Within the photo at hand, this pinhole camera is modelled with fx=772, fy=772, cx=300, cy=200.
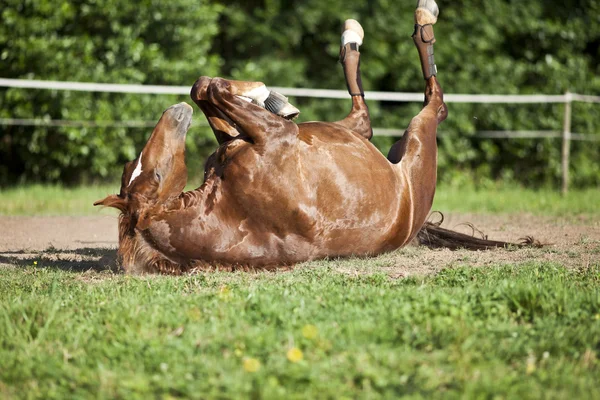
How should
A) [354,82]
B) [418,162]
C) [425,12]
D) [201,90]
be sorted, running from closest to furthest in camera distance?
[201,90] → [418,162] → [354,82] → [425,12]

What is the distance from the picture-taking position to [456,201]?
10.1 m

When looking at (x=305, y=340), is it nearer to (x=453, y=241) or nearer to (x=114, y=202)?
(x=114, y=202)

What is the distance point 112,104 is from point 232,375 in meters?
9.30

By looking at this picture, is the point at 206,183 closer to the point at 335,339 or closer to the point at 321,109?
the point at 335,339

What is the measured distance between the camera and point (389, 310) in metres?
3.30

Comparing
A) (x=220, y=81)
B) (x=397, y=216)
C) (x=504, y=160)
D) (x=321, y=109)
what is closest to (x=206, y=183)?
(x=220, y=81)

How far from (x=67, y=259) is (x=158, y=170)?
1.40 metres

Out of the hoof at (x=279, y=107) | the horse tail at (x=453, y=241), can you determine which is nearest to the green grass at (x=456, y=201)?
the horse tail at (x=453, y=241)

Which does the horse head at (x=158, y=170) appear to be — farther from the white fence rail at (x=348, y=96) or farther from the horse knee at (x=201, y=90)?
the white fence rail at (x=348, y=96)

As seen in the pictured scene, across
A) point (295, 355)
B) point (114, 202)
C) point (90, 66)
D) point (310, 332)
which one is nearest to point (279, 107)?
point (114, 202)

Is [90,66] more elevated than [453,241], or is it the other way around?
[90,66]

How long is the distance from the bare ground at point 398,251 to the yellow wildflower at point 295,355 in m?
1.67

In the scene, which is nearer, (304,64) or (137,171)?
(137,171)

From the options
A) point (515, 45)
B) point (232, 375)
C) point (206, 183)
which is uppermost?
point (515, 45)
